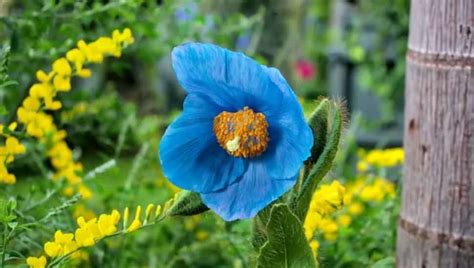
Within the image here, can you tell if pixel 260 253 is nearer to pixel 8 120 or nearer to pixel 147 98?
pixel 8 120

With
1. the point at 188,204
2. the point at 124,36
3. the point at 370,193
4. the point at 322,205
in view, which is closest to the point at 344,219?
the point at 370,193

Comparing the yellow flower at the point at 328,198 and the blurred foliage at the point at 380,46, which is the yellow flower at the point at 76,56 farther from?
the blurred foliage at the point at 380,46

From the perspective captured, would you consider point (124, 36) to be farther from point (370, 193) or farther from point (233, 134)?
point (370, 193)

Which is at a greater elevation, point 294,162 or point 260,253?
point 294,162

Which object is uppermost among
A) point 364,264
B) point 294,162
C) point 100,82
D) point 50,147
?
point 294,162

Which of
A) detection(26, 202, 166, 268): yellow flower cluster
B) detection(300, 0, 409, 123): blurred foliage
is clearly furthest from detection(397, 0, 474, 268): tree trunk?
detection(300, 0, 409, 123): blurred foliage

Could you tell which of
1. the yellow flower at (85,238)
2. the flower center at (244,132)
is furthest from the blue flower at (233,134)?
the yellow flower at (85,238)

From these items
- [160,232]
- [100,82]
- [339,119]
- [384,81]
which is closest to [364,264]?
[339,119]
